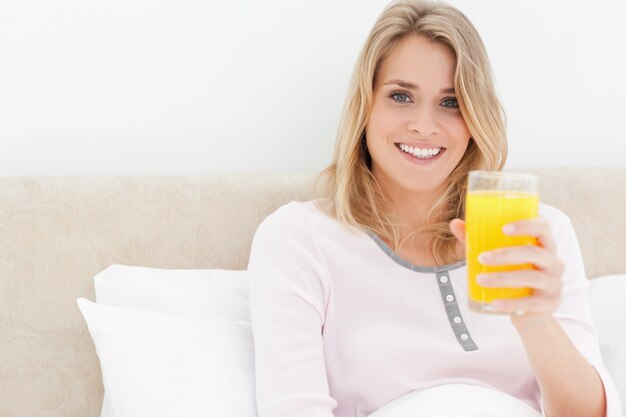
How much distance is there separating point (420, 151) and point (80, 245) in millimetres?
791

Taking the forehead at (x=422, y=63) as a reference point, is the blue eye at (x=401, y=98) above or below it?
below

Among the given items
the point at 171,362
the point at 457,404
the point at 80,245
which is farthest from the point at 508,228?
the point at 80,245

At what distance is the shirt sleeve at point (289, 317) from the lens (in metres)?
1.45

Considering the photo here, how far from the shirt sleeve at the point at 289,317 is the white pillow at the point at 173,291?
18cm

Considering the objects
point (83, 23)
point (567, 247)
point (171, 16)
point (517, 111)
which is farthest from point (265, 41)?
point (567, 247)

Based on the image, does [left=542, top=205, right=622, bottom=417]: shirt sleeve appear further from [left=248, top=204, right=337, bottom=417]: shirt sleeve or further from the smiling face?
[left=248, top=204, right=337, bottom=417]: shirt sleeve

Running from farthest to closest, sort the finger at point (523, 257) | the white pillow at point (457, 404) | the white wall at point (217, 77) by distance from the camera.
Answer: the white wall at point (217, 77), the white pillow at point (457, 404), the finger at point (523, 257)

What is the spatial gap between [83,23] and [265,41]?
448 mm

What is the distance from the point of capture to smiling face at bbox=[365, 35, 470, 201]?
166 cm

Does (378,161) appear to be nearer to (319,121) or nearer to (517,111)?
(319,121)

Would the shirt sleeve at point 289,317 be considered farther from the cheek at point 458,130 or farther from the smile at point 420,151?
the cheek at point 458,130

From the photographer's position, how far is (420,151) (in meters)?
1.66

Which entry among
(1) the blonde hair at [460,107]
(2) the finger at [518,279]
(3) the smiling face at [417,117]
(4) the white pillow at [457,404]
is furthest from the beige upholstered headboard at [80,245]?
(2) the finger at [518,279]

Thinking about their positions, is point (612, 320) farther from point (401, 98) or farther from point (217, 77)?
point (217, 77)
